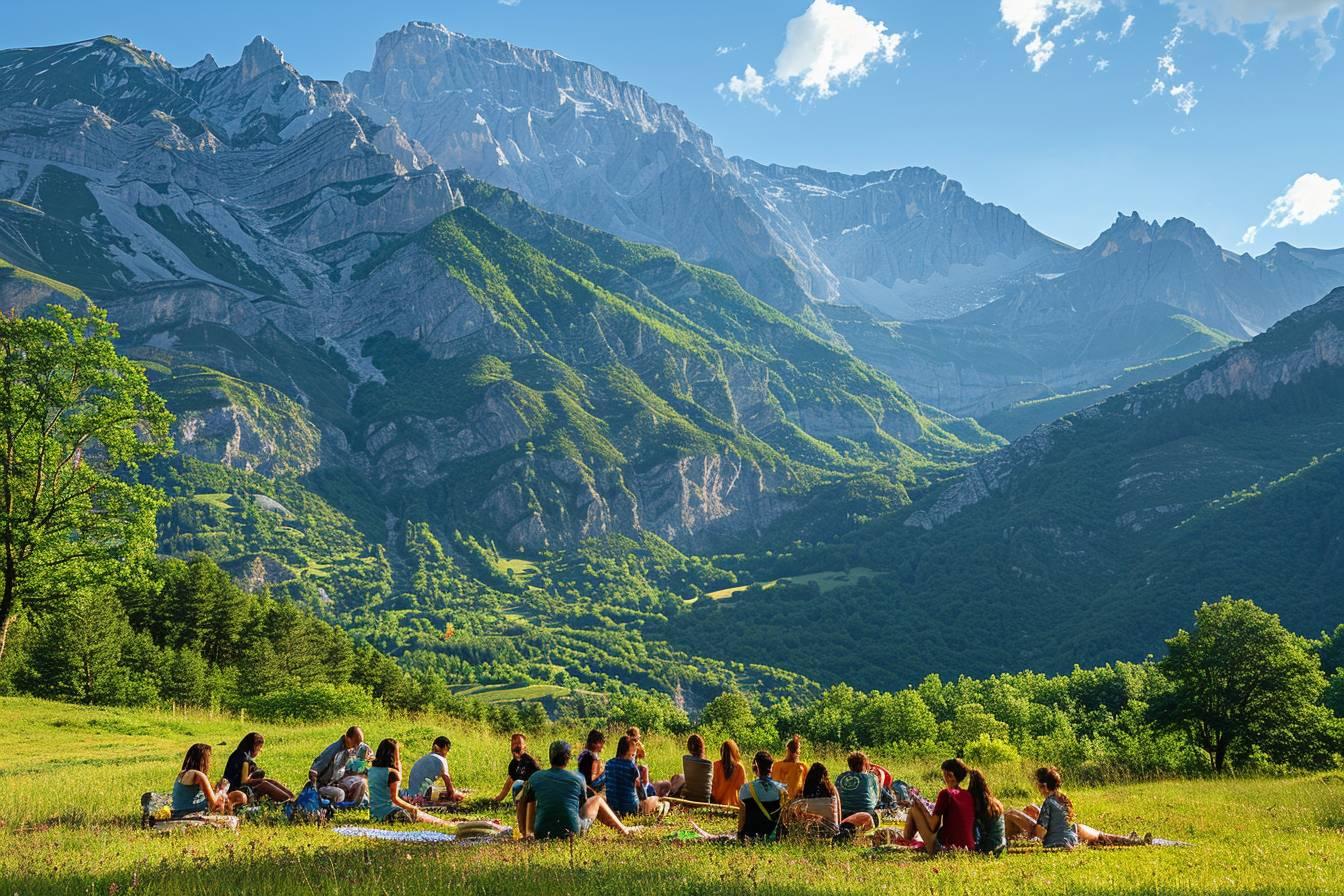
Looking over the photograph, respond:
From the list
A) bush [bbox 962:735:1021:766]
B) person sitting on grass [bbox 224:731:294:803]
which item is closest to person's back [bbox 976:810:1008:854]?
person sitting on grass [bbox 224:731:294:803]

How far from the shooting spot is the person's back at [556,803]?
43.6ft

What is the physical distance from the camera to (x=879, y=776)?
1786 centimetres

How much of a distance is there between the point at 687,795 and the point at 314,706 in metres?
23.3

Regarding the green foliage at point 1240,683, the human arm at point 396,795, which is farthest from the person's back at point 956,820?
the green foliage at point 1240,683

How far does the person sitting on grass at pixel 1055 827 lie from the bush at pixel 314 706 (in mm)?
26726

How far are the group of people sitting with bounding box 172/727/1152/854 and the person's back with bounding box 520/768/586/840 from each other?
15mm

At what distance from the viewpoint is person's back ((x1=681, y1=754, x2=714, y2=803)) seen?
60.1 ft

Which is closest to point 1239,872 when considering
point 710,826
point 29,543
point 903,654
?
point 710,826

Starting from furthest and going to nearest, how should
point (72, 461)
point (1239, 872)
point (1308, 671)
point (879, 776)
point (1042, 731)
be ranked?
point (1042, 731) < point (1308, 671) < point (72, 461) < point (879, 776) < point (1239, 872)

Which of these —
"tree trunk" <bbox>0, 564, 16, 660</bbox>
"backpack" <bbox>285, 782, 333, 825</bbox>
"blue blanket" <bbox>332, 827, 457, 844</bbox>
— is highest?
"tree trunk" <bbox>0, 564, 16, 660</bbox>

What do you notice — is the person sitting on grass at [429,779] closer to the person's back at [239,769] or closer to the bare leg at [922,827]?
the person's back at [239,769]

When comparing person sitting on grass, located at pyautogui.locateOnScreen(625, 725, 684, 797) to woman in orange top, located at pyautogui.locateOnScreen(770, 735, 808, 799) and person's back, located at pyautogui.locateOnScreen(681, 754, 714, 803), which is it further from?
woman in orange top, located at pyautogui.locateOnScreen(770, 735, 808, 799)

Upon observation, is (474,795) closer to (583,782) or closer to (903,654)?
(583,782)

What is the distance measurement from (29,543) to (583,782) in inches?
839
